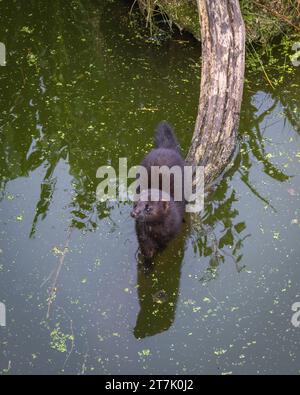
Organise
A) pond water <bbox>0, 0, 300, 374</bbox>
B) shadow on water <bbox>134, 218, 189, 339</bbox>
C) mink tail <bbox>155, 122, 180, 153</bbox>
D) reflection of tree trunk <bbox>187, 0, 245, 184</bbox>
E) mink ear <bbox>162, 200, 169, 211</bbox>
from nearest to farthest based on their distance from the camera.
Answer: pond water <bbox>0, 0, 300, 374</bbox> < shadow on water <bbox>134, 218, 189, 339</bbox> < mink ear <bbox>162, 200, 169, 211</bbox> < reflection of tree trunk <bbox>187, 0, 245, 184</bbox> < mink tail <bbox>155, 122, 180, 153</bbox>

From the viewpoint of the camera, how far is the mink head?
15.0 feet

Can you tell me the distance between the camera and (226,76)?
4.98m

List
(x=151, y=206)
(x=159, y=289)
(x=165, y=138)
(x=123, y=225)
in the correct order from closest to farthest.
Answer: (x=159, y=289)
(x=151, y=206)
(x=123, y=225)
(x=165, y=138)

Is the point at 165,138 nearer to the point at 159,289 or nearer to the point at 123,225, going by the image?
the point at 123,225

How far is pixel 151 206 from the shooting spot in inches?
182

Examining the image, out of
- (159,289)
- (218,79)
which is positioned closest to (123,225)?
(159,289)

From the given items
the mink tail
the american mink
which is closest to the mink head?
the american mink

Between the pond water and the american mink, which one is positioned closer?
the pond water

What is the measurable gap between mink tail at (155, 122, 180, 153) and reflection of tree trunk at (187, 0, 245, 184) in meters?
0.14

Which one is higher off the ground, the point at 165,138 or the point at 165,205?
the point at 165,138

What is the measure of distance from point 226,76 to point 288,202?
1.07 meters

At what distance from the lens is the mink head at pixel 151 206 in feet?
15.0

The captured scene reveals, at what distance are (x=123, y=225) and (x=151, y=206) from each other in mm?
364

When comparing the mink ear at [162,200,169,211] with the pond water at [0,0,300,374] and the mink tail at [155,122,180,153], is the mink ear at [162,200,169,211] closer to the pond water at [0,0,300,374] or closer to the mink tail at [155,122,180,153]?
the pond water at [0,0,300,374]
